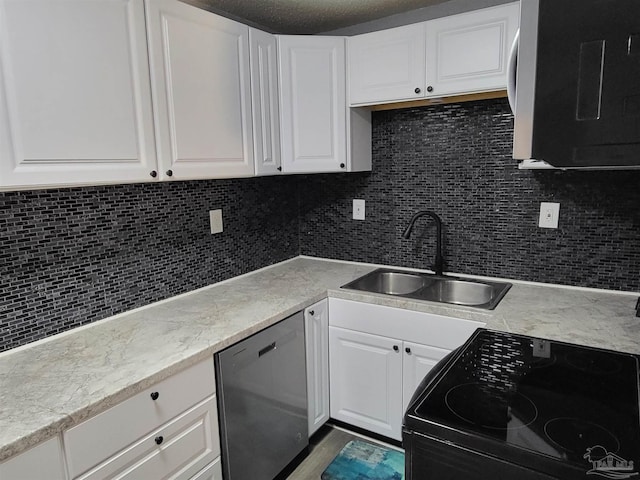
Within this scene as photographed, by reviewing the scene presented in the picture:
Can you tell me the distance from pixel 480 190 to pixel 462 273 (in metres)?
0.45

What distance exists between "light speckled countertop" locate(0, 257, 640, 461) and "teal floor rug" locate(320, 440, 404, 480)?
773 millimetres

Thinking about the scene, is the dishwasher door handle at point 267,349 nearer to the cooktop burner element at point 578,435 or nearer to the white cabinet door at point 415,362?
the white cabinet door at point 415,362

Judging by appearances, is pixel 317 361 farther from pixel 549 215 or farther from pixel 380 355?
pixel 549 215

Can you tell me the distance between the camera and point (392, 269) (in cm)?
254

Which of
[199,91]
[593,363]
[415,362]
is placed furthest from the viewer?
[415,362]

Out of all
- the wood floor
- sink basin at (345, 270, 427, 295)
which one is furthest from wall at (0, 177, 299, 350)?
the wood floor

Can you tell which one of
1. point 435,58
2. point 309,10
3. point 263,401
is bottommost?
point 263,401

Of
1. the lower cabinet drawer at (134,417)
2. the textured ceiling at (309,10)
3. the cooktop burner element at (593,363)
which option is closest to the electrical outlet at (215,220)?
the lower cabinet drawer at (134,417)

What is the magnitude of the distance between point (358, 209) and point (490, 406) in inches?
Answer: 68.0

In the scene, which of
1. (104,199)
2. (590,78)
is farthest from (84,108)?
(590,78)

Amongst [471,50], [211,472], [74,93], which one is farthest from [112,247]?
[471,50]

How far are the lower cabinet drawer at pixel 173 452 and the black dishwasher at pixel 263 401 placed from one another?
60mm

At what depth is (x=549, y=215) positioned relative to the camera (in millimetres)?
2082

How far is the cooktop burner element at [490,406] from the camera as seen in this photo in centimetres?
95
